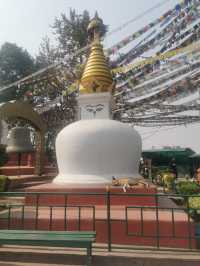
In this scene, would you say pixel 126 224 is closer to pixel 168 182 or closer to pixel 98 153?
pixel 98 153

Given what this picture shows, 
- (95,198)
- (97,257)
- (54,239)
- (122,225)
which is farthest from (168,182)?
(54,239)

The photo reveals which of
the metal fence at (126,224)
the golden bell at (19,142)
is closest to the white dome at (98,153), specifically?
the metal fence at (126,224)

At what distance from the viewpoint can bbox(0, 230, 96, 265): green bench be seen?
13.3ft

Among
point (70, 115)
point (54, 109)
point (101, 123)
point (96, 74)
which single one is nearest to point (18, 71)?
point (54, 109)

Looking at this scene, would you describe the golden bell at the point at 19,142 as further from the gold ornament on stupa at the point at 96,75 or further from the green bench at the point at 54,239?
the green bench at the point at 54,239

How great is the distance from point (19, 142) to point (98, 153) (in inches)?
265

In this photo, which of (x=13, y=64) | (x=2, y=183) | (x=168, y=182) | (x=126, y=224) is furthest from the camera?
(x=13, y=64)

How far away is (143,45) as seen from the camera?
44.3ft

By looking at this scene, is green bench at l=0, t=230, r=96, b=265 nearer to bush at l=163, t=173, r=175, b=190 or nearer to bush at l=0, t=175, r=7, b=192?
bush at l=0, t=175, r=7, b=192

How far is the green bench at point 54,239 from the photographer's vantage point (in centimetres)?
407

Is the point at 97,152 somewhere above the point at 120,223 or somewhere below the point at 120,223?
above

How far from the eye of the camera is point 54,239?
412 centimetres

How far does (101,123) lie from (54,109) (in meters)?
13.8

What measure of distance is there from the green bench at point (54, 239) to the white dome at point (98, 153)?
10.7 feet
